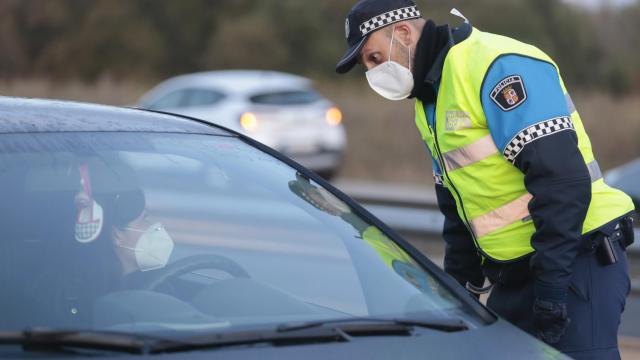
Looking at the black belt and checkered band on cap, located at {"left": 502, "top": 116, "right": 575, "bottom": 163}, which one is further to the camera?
the black belt

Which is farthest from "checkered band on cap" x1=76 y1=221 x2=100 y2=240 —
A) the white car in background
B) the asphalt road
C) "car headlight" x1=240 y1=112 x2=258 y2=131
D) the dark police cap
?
"car headlight" x1=240 y1=112 x2=258 y2=131

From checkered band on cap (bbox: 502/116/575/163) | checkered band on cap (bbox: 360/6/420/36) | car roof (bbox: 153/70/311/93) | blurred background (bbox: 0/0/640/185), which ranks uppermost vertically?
A: blurred background (bbox: 0/0/640/185)

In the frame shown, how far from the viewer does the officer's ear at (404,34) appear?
3.65 metres

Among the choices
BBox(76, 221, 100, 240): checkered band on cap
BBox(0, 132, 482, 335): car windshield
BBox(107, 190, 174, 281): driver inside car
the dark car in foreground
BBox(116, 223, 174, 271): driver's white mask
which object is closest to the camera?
the dark car in foreground

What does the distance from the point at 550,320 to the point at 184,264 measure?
3.43 ft

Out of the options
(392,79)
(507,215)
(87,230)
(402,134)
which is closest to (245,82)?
(402,134)

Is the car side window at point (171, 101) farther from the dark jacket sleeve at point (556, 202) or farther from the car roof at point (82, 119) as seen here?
the dark jacket sleeve at point (556, 202)

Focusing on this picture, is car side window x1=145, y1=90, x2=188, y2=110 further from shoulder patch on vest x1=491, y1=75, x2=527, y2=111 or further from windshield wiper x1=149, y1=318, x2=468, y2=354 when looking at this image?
windshield wiper x1=149, y1=318, x2=468, y2=354

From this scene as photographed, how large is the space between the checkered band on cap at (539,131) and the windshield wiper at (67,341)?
1310mm

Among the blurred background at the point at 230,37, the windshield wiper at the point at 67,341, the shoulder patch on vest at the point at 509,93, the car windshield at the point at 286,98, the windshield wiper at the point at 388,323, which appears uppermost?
the blurred background at the point at 230,37

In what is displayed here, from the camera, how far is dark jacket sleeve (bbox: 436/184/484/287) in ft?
13.0

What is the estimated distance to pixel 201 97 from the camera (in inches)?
706

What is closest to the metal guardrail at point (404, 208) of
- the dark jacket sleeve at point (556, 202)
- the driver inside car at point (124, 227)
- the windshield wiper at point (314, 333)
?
the dark jacket sleeve at point (556, 202)

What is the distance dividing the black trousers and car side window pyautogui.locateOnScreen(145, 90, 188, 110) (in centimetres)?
1484
